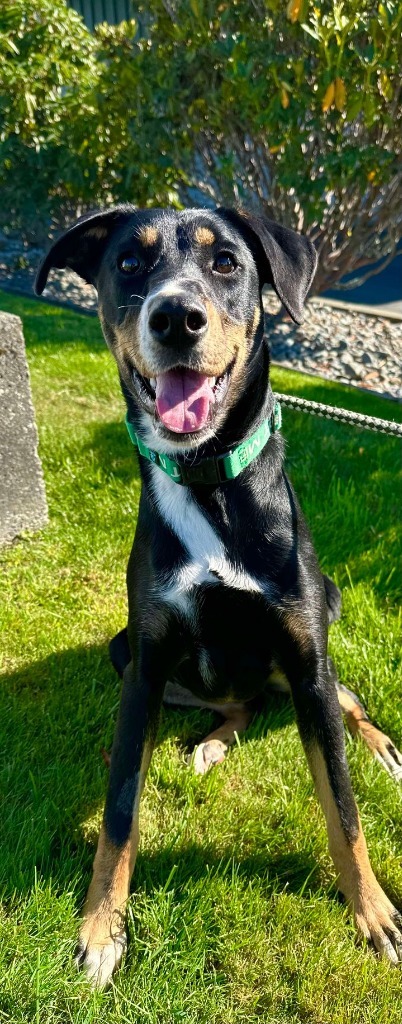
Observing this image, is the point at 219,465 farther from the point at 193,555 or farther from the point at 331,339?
the point at 331,339

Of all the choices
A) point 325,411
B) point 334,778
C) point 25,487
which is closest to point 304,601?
point 334,778

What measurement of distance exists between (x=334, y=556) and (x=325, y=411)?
1.26m

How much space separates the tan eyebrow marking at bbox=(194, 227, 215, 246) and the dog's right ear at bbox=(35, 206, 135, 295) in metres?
0.28

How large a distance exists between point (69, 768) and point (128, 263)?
1.58 m

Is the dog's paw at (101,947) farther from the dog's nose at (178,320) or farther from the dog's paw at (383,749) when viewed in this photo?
the dog's nose at (178,320)

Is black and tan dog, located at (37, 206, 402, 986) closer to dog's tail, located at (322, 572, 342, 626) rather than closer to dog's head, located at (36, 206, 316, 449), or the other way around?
dog's head, located at (36, 206, 316, 449)

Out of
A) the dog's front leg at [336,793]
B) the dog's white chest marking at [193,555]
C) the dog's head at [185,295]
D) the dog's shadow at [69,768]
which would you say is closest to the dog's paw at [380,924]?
the dog's front leg at [336,793]

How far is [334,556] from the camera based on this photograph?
3490 mm

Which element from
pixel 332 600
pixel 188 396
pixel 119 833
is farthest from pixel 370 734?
pixel 188 396

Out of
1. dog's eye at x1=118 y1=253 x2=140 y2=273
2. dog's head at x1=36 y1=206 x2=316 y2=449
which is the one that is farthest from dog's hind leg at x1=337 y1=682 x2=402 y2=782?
dog's eye at x1=118 y1=253 x2=140 y2=273

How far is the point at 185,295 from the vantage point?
176 centimetres

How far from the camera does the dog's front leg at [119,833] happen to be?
5.98 feet

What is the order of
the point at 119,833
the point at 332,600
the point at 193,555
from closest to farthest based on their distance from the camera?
the point at 119,833, the point at 193,555, the point at 332,600

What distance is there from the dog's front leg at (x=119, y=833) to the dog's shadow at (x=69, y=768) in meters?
0.12
